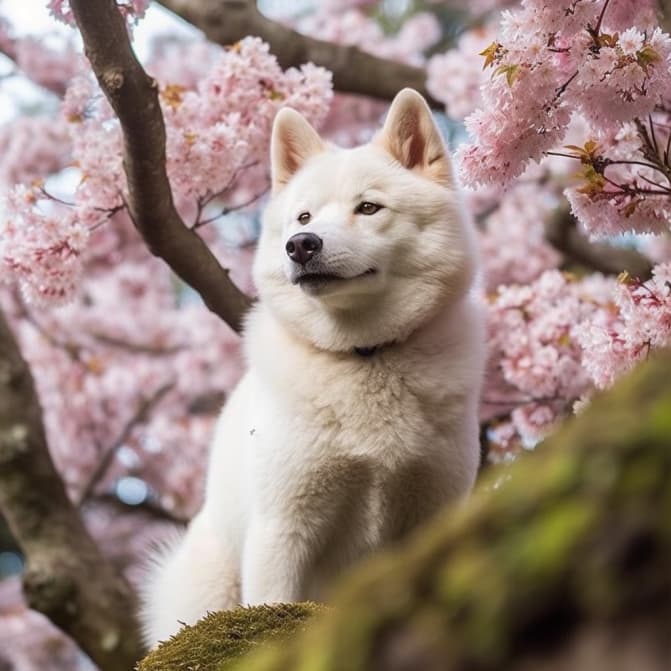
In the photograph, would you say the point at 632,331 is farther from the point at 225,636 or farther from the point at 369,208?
the point at 225,636

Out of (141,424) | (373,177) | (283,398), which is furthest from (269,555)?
(141,424)

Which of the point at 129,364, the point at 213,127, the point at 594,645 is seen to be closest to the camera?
the point at 594,645

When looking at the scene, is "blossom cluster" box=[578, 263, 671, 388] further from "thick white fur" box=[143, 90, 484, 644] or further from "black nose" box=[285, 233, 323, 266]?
"black nose" box=[285, 233, 323, 266]

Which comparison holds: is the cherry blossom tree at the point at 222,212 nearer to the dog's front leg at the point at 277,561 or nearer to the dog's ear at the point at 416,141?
→ the dog's ear at the point at 416,141

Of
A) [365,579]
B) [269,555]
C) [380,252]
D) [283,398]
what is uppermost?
[365,579]

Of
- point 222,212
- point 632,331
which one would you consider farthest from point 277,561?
point 222,212

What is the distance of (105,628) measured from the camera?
4.46m

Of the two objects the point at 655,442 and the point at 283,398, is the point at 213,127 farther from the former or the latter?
the point at 655,442

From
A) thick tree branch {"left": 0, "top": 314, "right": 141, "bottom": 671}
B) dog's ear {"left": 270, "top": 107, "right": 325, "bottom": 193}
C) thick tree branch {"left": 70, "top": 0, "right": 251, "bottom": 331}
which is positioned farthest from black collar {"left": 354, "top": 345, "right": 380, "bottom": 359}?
thick tree branch {"left": 0, "top": 314, "right": 141, "bottom": 671}

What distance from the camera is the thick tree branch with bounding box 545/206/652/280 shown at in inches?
215

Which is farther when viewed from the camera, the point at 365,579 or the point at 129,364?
the point at 129,364

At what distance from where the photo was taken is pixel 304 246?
3068mm

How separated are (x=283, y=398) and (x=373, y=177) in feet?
2.50

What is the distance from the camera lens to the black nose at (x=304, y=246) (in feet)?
10.0
